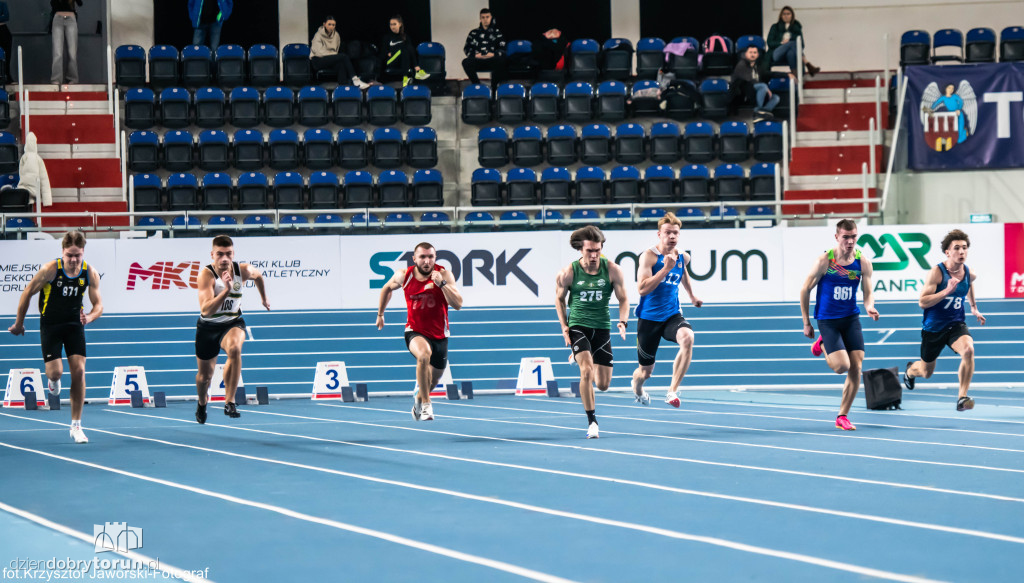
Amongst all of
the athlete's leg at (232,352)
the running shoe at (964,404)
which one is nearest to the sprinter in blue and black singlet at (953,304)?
the running shoe at (964,404)

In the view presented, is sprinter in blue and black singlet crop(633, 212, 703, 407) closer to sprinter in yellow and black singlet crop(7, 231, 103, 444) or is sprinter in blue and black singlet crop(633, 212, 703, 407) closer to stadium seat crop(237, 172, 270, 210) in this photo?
sprinter in yellow and black singlet crop(7, 231, 103, 444)

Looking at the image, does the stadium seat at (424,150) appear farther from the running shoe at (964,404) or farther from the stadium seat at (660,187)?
the running shoe at (964,404)

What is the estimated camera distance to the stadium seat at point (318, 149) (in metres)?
22.3

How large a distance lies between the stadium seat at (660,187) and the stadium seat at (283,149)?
6471 millimetres

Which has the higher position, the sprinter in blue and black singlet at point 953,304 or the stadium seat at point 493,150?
the stadium seat at point 493,150

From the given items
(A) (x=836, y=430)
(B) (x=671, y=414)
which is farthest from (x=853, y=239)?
(B) (x=671, y=414)

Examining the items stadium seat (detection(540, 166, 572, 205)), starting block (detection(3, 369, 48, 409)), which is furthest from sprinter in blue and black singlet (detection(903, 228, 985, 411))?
starting block (detection(3, 369, 48, 409))

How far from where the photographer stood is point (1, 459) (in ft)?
33.4

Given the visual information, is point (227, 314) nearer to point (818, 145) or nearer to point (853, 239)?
point (853, 239)

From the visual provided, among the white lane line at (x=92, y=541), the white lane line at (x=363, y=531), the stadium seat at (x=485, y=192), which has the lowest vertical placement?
the white lane line at (x=363, y=531)

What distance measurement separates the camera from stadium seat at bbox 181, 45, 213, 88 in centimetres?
2414

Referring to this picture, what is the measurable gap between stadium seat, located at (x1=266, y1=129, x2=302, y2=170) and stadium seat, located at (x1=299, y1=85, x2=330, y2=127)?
2.67 ft

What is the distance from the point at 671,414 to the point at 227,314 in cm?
513

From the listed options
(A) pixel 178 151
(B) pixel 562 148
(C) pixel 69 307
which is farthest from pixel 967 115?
(C) pixel 69 307
